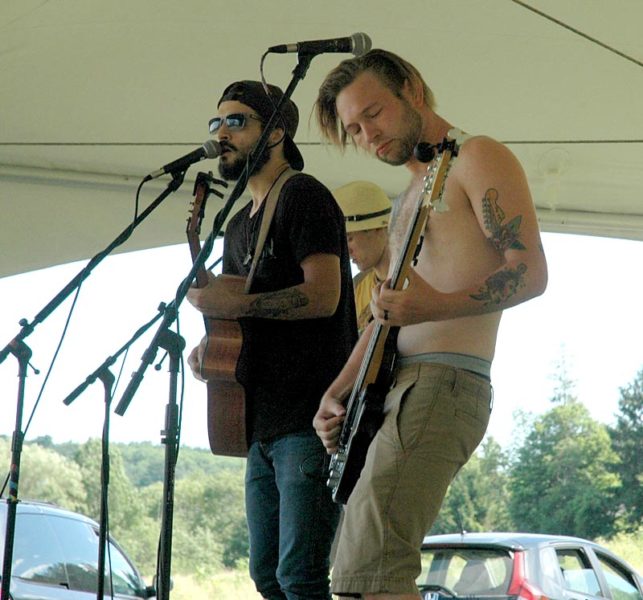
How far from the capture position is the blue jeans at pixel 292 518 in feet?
8.18

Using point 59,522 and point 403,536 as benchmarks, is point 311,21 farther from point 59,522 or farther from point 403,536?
point 59,522

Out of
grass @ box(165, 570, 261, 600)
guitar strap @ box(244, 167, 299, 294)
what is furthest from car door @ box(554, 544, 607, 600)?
grass @ box(165, 570, 261, 600)

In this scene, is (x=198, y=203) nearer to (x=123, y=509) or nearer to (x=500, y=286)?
(x=500, y=286)

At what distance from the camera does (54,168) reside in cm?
511

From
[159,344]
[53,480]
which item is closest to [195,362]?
[159,344]

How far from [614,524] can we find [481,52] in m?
15.6

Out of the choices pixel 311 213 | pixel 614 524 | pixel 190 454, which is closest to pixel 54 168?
pixel 311 213

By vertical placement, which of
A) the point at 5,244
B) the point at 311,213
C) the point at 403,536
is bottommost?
the point at 403,536

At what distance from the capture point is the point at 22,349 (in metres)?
2.87

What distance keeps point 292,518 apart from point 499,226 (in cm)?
89

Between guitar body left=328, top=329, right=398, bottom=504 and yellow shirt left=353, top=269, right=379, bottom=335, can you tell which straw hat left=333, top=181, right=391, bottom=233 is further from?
guitar body left=328, top=329, right=398, bottom=504

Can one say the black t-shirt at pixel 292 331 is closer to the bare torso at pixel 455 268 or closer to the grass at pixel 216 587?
the bare torso at pixel 455 268

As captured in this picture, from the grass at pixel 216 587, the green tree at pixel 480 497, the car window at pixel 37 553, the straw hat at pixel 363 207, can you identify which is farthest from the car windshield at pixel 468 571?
the green tree at pixel 480 497

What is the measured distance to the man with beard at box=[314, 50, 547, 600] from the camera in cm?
207
